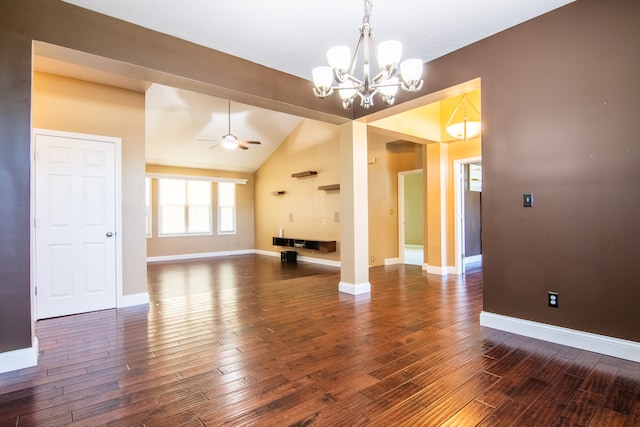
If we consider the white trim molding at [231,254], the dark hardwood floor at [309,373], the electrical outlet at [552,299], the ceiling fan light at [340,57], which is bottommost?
the dark hardwood floor at [309,373]

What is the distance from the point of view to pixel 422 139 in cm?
588

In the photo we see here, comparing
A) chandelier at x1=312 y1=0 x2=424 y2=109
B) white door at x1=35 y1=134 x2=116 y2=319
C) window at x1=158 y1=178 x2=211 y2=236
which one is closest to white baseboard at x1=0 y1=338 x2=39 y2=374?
white door at x1=35 y1=134 x2=116 y2=319

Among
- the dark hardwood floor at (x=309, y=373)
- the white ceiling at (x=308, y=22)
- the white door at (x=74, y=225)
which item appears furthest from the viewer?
the white door at (x=74, y=225)

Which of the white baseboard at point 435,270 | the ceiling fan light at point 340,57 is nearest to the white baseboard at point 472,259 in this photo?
the white baseboard at point 435,270

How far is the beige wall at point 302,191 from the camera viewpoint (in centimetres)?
775

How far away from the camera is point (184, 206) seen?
372 inches

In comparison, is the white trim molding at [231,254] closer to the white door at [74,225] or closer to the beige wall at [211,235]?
the beige wall at [211,235]

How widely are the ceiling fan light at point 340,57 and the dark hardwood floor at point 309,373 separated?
7.54 ft

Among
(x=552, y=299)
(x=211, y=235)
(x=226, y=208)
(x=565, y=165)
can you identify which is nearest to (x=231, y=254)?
(x=211, y=235)

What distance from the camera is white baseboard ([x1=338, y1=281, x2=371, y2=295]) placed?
15.4 feet

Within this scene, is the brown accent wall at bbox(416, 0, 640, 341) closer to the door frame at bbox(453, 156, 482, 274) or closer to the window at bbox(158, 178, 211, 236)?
the door frame at bbox(453, 156, 482, 274)

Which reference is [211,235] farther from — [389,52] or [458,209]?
[389,52]

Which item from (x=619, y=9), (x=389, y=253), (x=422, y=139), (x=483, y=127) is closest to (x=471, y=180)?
(x=422, y=139)

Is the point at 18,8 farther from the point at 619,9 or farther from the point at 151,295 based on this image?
the point at 619,9
